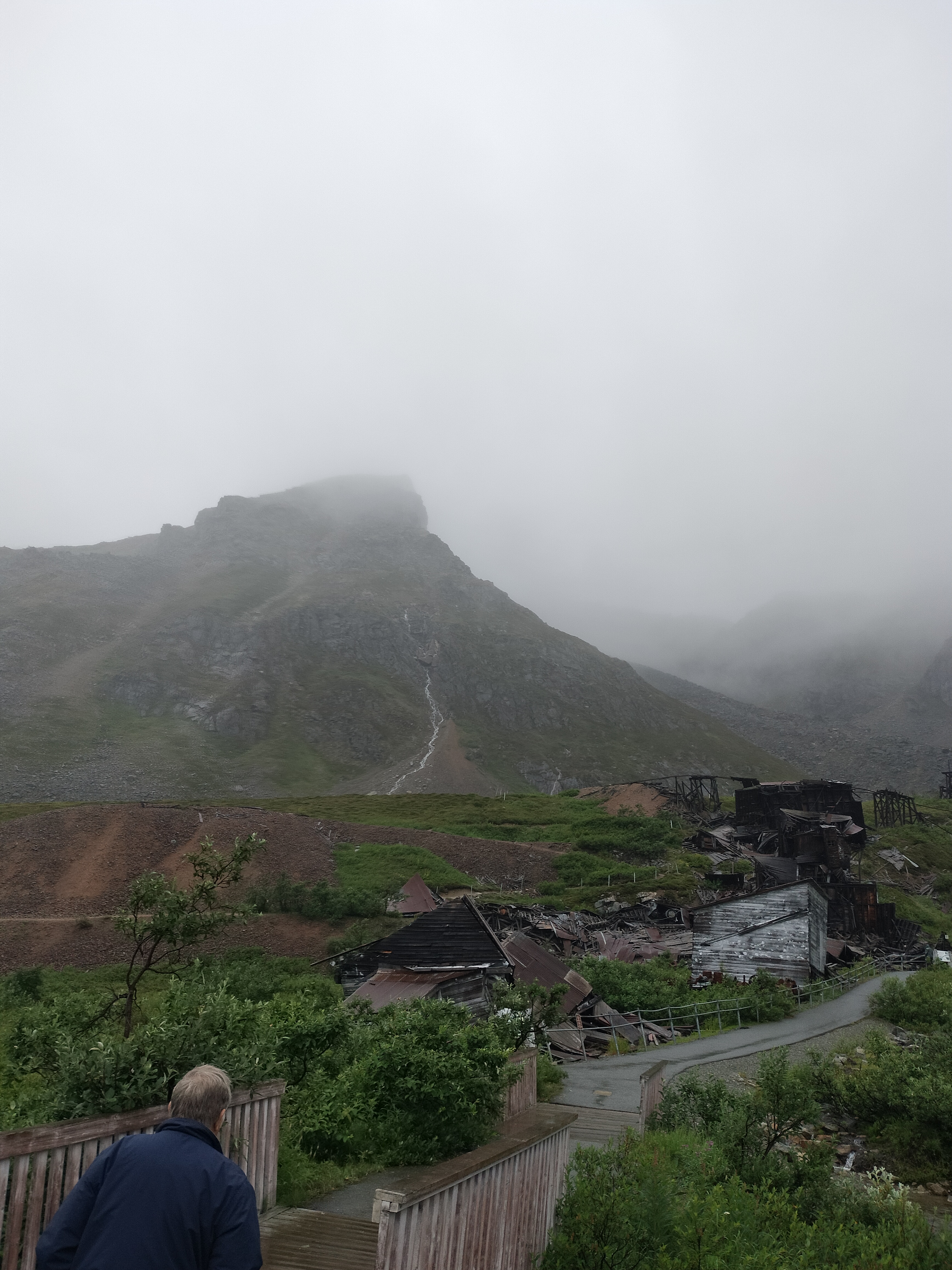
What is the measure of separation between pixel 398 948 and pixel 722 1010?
39.7 ft

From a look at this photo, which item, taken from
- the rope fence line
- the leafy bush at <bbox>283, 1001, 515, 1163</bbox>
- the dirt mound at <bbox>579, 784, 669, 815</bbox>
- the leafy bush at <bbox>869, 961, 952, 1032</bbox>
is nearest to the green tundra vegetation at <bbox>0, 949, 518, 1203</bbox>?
the leafy bush at <bbox>283, 1001, 515, 1163</bbox>

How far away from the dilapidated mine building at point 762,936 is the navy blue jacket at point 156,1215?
113ft

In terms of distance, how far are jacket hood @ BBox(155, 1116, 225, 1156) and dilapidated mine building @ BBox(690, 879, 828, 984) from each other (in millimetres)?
34467

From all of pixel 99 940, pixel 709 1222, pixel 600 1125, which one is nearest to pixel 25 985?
pixel 99 940

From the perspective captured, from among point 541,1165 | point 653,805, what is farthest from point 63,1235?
point 653,805

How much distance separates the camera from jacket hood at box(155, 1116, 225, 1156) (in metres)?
3.85

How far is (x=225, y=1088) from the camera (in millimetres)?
4098

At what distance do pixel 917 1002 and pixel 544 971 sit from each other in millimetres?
13045

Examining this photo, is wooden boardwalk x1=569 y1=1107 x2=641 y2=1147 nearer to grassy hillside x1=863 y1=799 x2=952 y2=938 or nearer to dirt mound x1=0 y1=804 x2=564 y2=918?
dirt mound x1=0 y1=804 x2=564 y2=918


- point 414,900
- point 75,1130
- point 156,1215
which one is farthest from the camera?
point 414,900

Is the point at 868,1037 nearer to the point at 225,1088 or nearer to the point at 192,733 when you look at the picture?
the point at 225,1088

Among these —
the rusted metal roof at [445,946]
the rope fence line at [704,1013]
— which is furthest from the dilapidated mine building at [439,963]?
the rope fence line at [704,1013]

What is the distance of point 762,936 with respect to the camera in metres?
34.9

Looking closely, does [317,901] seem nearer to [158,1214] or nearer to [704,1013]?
[704,1013]
